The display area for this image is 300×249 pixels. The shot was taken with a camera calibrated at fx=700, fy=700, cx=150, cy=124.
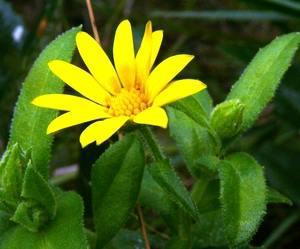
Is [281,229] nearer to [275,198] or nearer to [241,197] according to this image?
[275,198]

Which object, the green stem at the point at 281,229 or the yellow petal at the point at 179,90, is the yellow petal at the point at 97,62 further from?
the green stem at the point at 281,229

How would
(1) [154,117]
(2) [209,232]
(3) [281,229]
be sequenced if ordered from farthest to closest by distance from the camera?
1. (3) [281,229]
2. (2) [209,232]
3. (1) [154,117]

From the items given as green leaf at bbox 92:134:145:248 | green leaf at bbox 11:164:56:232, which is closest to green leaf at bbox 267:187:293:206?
green leaf at bbox 92:134:145:248

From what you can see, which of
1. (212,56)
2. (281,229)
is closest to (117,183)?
(281,229)

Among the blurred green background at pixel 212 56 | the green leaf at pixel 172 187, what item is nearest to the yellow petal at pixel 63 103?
the green leaf at pixel 172 187

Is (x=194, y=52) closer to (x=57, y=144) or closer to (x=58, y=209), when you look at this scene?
(x=57, y=144)

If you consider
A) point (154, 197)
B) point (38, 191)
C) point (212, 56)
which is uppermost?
point (38, 191)
